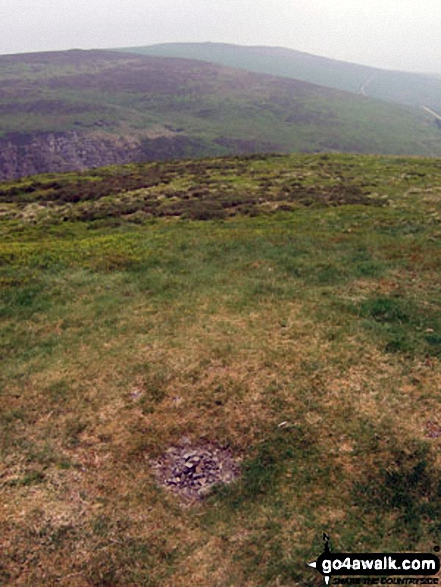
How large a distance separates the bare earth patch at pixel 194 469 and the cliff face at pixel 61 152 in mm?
172032

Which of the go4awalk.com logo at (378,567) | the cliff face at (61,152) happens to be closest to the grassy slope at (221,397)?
the go4awalk.com logo at (378,567)

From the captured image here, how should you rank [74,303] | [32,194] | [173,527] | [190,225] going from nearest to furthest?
[173,527], [74,303], [190,225], [32,194]

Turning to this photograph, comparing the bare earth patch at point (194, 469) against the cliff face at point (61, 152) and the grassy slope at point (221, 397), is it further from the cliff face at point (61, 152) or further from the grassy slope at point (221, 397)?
the cliff face at point (61, 152)

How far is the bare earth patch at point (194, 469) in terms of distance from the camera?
11219 mm

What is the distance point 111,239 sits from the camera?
30.6m

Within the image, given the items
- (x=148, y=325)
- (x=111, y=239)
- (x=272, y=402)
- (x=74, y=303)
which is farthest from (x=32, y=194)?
(x=272, y=402)

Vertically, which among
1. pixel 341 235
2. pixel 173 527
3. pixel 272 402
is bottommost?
pixel 173 527

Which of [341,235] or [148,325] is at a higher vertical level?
[341,235]

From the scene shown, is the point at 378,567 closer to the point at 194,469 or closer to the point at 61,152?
the point at 194,469

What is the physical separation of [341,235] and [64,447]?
76.1 ft

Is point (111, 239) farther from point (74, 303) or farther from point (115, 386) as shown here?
point (115, 386)

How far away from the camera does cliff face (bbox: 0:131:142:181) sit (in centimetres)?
16712

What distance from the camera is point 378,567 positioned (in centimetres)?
904

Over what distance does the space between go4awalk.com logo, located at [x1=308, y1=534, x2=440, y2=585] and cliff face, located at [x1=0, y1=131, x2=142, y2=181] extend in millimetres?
176400
